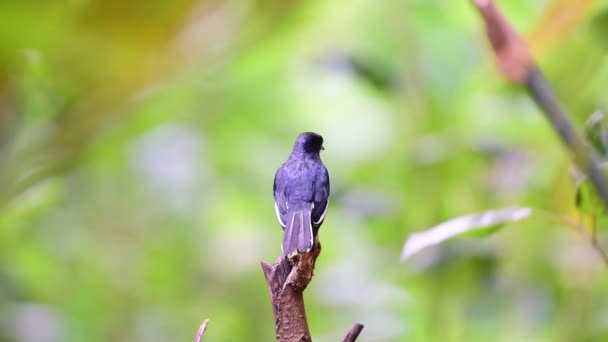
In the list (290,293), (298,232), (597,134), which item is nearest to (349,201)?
(298,232)

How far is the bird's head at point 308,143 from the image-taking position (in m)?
1.75

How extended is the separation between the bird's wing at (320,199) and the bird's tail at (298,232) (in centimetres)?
2

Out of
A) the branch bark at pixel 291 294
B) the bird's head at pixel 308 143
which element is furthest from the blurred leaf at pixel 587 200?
the bird's head at pixel 308 143

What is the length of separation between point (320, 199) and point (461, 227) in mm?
362

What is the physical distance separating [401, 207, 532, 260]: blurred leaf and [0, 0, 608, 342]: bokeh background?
0.22 m

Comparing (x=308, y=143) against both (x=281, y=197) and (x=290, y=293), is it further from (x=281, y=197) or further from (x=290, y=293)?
(x=290, y=293)

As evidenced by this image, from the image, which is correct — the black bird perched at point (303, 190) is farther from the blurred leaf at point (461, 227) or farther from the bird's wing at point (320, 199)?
the blurred leaf at point (461, 227)

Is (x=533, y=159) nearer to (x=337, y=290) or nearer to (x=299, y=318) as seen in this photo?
(x=337, y=290)

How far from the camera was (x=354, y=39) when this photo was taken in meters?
3.08

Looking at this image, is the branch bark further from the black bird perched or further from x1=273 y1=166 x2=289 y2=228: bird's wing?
x1=273 y1=166 x2=289 y2=228: bird's wing

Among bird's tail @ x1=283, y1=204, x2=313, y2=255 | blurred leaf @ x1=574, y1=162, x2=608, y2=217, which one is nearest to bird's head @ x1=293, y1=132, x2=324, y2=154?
bird's tail @ x1=283, y1=204, x2=313, y2=255

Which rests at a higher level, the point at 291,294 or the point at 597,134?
the point at 597,134

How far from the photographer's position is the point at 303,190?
5.51ft

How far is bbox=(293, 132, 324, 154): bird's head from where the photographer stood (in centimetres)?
175
